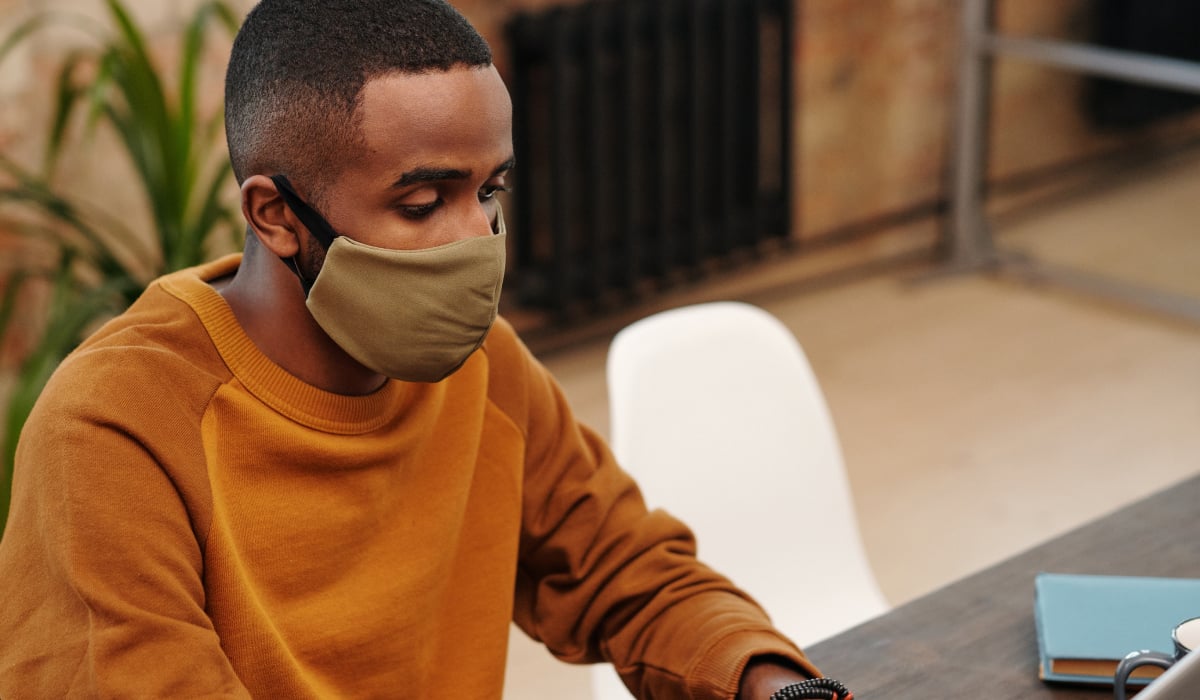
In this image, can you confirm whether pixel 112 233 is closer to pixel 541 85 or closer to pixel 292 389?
pixel 541 85

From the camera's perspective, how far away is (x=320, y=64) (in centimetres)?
97

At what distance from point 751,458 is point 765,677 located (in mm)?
540

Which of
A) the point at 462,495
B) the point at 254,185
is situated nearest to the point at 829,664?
the point at 462,495

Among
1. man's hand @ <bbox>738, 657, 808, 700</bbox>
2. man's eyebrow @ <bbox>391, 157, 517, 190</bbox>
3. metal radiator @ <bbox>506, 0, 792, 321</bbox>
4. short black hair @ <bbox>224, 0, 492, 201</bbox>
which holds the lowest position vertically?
metal radiator @ <bbox>506, 0, 792, 321</bbox>

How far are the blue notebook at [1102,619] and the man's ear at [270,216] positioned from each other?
0.64 m

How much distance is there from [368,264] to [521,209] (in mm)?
2346

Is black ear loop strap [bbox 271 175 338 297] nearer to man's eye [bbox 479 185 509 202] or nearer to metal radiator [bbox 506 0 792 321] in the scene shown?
man's eye [bbox 479 185 509 202]

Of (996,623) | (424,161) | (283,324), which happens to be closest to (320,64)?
(424,161)

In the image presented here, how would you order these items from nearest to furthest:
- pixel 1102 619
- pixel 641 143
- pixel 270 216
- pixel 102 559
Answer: pixel 102 559, pixel 270 216, pixel 1102 619, pixel 641 143

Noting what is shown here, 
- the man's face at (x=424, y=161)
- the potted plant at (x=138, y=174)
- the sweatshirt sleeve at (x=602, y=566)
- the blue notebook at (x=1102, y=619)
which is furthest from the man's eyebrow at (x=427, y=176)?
the potted plant at (x=138, y=174)

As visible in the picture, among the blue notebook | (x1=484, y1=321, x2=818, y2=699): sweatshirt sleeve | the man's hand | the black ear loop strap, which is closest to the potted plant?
(x1=484, y1=321, x2=818, y2=699): sweatshirt sleeve

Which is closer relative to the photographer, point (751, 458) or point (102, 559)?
point (102, 559)

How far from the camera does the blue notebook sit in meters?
1.11

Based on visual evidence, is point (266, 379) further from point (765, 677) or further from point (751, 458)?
point (751, 458)
